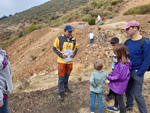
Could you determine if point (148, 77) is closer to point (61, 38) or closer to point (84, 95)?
point (84, 95)

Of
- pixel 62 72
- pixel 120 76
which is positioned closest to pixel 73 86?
pixel 62 72

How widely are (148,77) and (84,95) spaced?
276cm

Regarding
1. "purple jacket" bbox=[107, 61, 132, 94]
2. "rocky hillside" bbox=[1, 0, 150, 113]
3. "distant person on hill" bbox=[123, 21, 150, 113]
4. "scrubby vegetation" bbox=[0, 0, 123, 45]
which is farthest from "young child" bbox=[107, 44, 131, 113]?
"scrubby vegetation" bbox=[0, 0, 123, 45]

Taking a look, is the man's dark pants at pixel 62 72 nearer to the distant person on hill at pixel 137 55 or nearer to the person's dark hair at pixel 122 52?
the person's dark hair at pixel 122 52

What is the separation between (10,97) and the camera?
3.78 metres

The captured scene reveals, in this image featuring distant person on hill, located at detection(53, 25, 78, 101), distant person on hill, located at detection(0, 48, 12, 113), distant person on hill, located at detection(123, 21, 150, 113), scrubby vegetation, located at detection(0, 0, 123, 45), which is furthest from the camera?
scrubby vegetation, located at detection(0, 0, 123, 45)

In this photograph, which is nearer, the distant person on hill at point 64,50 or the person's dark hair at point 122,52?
the person's dark hair at point 122,52

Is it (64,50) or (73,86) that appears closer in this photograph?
(64,50)

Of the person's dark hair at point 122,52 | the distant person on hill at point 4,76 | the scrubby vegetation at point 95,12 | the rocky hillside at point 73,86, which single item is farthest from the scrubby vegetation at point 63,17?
the distant person on hill at point 4,76

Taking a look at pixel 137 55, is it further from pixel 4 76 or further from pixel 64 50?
pixel 4 76

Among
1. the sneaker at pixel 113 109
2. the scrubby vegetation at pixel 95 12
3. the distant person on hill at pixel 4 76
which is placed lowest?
the sneaker at pixel 113 109

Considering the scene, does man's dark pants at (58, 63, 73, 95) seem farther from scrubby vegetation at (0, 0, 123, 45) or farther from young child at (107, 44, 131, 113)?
scrubby vegetation at (0, 0, 123, 45)

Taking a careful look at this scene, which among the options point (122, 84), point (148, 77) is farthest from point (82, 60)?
point (122, 84)

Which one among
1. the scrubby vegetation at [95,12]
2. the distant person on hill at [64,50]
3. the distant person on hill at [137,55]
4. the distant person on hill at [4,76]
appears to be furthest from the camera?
the scrubby vegetation at [95,12]
